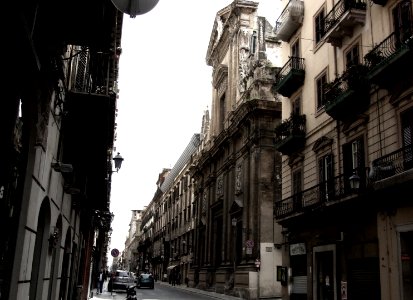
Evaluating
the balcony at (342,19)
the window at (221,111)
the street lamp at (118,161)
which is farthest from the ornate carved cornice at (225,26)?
the street lamp at (118,161)

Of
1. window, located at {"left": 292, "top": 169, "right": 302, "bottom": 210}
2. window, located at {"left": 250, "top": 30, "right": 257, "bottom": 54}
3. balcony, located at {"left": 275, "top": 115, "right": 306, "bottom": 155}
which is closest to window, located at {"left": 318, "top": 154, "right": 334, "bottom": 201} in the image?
window, located at {"left": 292, "top": 169, "right": 302, "bottom": 210}

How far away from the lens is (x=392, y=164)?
1491 cm

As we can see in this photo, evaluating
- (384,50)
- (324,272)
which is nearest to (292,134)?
(324,272)

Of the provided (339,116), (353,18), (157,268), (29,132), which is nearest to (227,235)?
(339,116)

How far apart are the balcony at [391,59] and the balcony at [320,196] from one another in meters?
3.09

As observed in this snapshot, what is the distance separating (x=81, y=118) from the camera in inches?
464

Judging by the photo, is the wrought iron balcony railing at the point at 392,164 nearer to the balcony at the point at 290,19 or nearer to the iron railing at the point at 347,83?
the iron railing at the point at 347,83

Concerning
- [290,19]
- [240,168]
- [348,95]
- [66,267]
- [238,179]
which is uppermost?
[290,19]

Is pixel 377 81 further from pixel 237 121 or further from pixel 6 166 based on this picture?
pixel 237 121

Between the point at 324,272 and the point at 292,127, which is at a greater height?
the point at 292,127

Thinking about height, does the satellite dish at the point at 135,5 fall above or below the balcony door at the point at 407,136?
below

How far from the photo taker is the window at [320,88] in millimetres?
20812

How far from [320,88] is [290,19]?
4.63 meters

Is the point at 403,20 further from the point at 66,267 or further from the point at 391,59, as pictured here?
the point at 66,267
